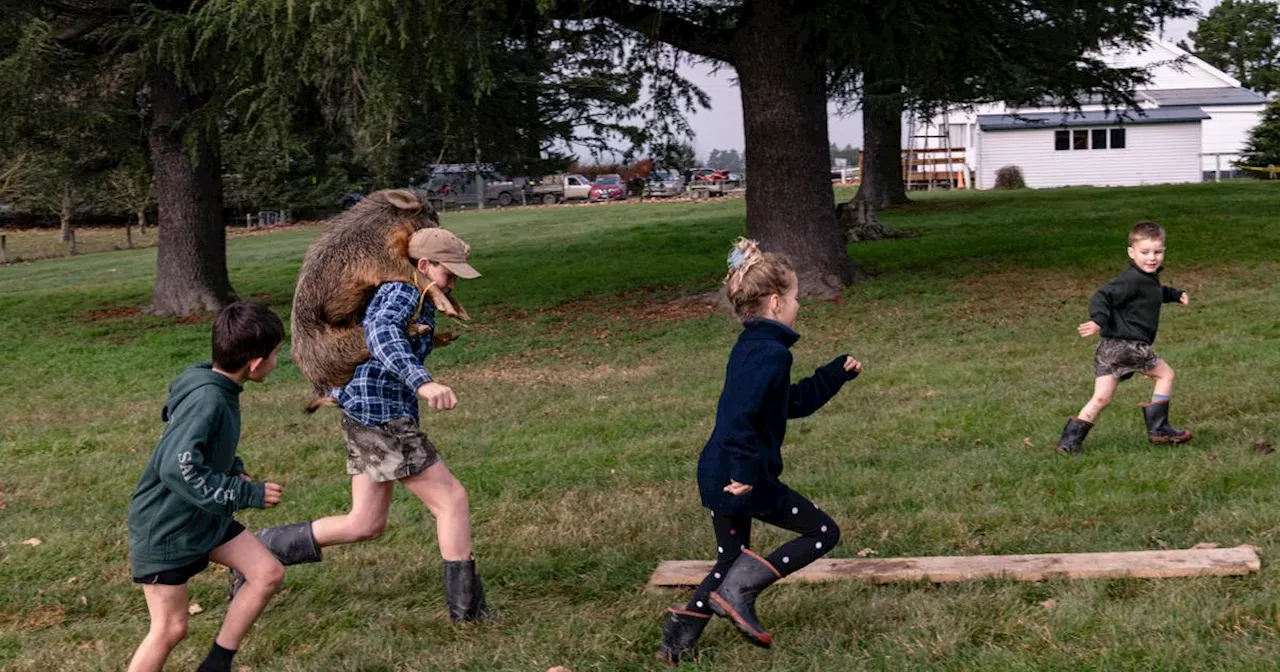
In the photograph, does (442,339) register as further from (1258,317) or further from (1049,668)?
(1258,317)

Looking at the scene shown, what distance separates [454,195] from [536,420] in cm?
4498

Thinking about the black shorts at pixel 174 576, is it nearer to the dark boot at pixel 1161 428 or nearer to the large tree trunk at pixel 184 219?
the dark boot at pixel 1161 428

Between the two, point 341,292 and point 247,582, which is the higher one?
point 341,292

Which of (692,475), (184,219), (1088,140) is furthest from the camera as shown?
(1088,140)

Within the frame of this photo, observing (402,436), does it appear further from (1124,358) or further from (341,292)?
(1124,358)

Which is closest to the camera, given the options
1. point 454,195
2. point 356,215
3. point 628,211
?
point 356,215

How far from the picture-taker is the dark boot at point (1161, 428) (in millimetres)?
7609

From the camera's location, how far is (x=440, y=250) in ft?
16.9

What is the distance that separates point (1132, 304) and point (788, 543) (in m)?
3.84

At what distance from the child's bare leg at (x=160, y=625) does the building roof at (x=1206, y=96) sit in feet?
164

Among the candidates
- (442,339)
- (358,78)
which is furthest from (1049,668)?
(358,78)

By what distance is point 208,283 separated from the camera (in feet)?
62.9

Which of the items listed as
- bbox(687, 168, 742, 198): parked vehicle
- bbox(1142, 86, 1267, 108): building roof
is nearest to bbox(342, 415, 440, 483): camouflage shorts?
bbox(687, 168, 742, 198): parked vehicle

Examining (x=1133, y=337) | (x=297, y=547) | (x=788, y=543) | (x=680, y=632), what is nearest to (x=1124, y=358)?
(x=1133, y=337)
